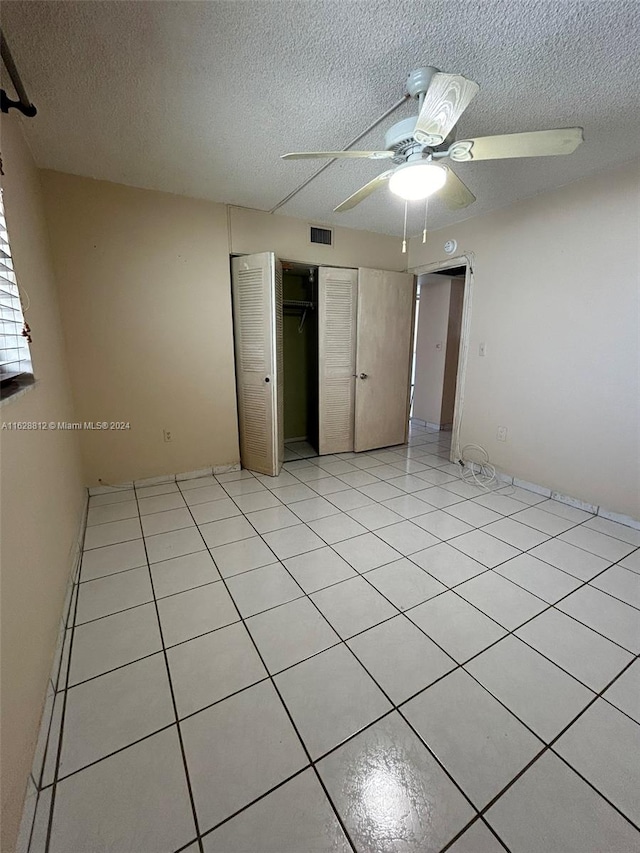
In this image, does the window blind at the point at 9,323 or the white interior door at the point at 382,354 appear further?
the white interior door at the point at 382,354

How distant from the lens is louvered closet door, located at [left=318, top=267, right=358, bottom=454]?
376cm

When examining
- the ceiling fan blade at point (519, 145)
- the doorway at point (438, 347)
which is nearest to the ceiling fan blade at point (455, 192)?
the ceiling fan blade at point (519, 145)

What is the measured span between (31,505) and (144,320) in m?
2.09

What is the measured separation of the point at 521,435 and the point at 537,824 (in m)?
2.77

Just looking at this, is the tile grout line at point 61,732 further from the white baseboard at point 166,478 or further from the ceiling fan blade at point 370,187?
the ceiling fan blade at point 370,187

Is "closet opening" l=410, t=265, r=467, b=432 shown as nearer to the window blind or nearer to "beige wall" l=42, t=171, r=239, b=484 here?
"beige wall" l=42, t=171, r=239, b=484

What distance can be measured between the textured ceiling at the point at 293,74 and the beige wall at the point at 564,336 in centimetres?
39

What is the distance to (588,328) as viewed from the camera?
8.70ft

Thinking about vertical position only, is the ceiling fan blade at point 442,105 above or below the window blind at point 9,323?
above

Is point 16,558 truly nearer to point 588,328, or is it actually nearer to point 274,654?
point 274,654

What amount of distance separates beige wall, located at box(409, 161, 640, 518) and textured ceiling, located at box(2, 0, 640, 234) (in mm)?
387

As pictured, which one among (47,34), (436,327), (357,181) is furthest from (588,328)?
(47,34)

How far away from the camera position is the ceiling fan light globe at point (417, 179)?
172 centimetres

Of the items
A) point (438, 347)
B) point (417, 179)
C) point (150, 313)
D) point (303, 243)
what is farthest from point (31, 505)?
point (438, 347)
